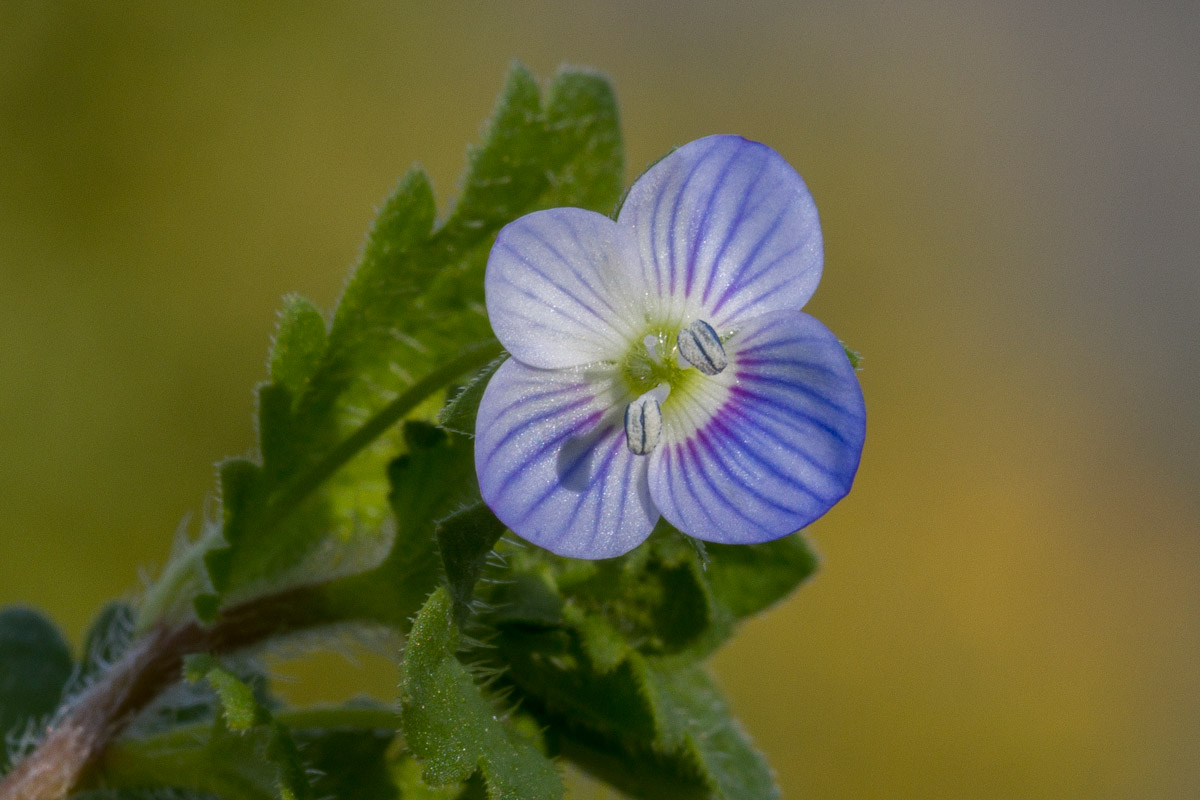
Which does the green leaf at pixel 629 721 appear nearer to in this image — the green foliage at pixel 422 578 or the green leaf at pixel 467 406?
the green foliage at pixel 422 578

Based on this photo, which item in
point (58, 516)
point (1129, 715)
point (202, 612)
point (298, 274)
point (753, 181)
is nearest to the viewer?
point (753, 181)

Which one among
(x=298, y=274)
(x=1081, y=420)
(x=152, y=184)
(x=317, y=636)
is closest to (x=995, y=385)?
(x=1081, y=420)

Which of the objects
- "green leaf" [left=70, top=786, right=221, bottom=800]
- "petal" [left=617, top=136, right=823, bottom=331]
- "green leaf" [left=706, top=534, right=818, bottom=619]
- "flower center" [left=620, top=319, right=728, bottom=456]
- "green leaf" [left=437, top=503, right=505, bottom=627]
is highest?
"petal" [left=617, top=136, right=823, bottom=331]

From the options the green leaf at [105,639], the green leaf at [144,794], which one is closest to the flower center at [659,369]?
the green leaf at [144,794]

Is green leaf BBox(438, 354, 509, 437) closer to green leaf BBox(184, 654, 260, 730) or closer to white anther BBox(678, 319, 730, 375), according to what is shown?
white anther BBox(678, 319, 730, 375)

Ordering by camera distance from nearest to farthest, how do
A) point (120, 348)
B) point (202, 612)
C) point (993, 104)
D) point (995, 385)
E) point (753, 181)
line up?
point (753, 181)
point (202, 612)
point (120, 348)
point (995, 385)
point (993, 104)

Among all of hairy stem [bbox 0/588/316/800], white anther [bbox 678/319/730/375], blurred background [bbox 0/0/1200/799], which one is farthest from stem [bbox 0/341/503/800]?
blurred background [bbox 0/0/1200/799]

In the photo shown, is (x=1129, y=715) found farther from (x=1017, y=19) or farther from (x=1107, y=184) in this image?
(x=1017, y=19)
